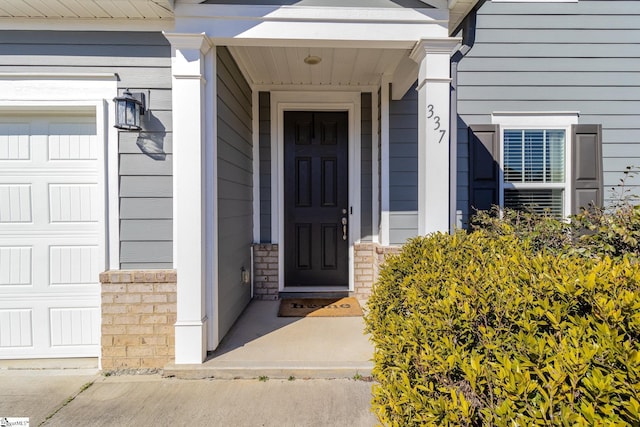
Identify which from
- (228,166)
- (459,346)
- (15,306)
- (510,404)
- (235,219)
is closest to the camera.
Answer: (510,404)

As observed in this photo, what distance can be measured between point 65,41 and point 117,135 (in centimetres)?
79

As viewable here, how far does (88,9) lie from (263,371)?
110 inches

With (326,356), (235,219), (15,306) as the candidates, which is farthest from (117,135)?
(326,356)

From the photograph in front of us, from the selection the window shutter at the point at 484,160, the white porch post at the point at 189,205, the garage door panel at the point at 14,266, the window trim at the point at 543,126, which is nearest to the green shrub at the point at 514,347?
the white porch post at the point at 189,205

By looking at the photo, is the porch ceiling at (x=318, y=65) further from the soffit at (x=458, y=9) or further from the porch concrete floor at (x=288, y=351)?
the porch concrete floor at (x=288, y=351)

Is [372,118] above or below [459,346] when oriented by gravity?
above

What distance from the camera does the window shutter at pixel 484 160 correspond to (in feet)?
10.6

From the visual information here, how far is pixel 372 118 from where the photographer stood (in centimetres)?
369

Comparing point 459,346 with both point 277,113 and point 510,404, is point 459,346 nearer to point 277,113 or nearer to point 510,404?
point 510,404

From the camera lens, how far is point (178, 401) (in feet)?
6.59

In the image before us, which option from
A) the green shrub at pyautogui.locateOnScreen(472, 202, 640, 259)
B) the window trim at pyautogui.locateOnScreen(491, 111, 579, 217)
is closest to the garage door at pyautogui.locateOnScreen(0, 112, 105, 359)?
the green shrub at pyautogui.locateOnScreen(472, 202, 640, 259)

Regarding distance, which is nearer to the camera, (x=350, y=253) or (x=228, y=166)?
(x=228, y=166)

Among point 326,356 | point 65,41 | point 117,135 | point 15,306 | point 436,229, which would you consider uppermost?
point 65,41

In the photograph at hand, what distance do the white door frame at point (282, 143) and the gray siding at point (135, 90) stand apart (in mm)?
1471
